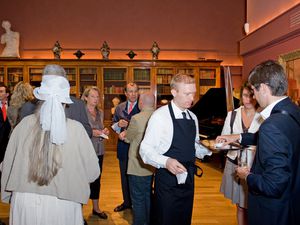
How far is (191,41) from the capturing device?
10594mm

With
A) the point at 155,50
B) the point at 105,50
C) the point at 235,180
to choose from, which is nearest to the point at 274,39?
the point at 235,180

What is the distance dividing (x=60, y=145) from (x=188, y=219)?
1213 mm

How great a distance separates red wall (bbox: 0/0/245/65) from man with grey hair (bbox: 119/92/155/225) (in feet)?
24.1

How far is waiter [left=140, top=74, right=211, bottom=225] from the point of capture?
246 cm

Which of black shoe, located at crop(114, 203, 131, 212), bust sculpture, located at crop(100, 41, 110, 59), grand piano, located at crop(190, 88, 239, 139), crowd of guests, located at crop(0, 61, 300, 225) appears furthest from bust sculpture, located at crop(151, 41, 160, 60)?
crowd of guests, located at crop(0, 61, 300, 225)

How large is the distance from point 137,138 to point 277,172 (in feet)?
6.00

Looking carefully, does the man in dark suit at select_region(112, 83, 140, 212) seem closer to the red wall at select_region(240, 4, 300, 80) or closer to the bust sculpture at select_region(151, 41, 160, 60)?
the red wall at select_region(240, 4, 300, 80)

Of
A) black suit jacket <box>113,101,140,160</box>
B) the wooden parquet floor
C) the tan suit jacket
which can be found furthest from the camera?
black suit jacket <box>113,101,140,160</box>

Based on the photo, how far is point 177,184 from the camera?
2521 mm

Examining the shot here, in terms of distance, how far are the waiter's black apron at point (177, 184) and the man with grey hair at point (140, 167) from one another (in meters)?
0.80

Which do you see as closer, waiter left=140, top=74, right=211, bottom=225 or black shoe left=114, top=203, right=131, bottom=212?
waiter left=140, top=74, right=211, bottom=225

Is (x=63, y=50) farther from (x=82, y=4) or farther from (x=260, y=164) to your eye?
(x=260, y=164)

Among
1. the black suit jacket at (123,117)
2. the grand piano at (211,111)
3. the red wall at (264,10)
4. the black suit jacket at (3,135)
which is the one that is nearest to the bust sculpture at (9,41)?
the grand piano at (211,111)

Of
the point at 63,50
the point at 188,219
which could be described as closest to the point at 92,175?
the point at 188,219
